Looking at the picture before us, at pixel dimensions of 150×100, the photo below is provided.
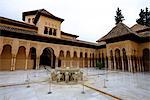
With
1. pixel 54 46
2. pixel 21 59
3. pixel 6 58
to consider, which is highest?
pixel 54 46

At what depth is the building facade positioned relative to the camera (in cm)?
1565

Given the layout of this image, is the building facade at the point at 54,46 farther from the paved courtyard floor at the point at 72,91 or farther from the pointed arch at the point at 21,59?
the paved courtyard floor at the point at 72,91

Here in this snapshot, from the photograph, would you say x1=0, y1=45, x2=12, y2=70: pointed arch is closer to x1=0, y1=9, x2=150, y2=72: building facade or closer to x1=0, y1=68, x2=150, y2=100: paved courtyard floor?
x1=0, y1=9, x2=150, y2=72: building facade

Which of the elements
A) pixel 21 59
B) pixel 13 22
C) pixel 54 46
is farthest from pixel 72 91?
pixel 13 22

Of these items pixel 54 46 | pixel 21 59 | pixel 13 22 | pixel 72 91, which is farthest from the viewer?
pixel 54 46

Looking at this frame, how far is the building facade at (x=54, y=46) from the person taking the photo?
15.6m

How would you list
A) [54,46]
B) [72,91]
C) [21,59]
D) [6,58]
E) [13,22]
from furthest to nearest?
[54,46] < [13,22] < [21,59] < [6,58] < [72,91]

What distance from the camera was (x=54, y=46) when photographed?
1922 cm

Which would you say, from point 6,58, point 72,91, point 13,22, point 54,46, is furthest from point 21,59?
point 72,91

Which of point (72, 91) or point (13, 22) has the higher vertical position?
point (13, 22)

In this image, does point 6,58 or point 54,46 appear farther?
point 54,46

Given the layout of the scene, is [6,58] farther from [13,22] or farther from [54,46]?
[54,46]

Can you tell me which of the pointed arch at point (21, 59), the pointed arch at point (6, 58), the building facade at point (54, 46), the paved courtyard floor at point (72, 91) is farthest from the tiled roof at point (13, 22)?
the paved courtyard floor at point (72, 91)

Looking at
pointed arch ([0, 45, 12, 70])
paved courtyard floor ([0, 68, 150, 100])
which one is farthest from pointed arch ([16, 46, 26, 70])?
paved courtyard floor ([0, 68, 150, 100])
